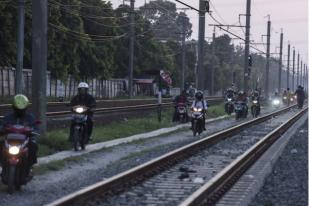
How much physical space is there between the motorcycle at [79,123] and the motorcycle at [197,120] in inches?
299

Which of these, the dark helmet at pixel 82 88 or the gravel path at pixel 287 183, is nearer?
the gravel path at pixel 287 183

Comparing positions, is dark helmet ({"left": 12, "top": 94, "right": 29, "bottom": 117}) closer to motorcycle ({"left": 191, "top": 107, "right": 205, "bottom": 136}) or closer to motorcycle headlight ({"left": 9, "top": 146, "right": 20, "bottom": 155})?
motorcycle headlight ({"left": 9, "top": 146, "right": 20, "bottom": 155})

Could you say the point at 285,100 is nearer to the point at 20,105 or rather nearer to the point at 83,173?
the point at 83,173

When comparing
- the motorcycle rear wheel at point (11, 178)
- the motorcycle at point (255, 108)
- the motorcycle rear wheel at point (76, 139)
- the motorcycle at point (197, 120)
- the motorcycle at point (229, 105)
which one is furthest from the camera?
the motorcycle at point (229, 105)

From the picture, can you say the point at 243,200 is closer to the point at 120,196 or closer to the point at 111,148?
the point at 120,196

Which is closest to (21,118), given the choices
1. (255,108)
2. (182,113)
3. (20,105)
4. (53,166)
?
(20,105)

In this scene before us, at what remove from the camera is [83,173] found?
44.5 feet

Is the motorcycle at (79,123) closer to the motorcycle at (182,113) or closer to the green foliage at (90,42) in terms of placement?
the motorcycle at (182,113)

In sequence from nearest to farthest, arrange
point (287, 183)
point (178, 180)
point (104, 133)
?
1. point (287, 183)
2. point (178, 180)
3. point (104, 133)

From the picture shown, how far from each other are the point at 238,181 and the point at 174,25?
11600cm

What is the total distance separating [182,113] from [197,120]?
25.6ft

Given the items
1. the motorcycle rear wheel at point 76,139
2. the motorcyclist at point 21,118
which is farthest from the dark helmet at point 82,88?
the motorcyclist at point 21,118

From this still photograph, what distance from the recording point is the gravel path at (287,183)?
10570mm

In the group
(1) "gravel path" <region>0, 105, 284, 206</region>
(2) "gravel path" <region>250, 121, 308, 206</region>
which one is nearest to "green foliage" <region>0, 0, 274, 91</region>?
(1) "gravel path" <region>0, 105, 284, 206</region>
